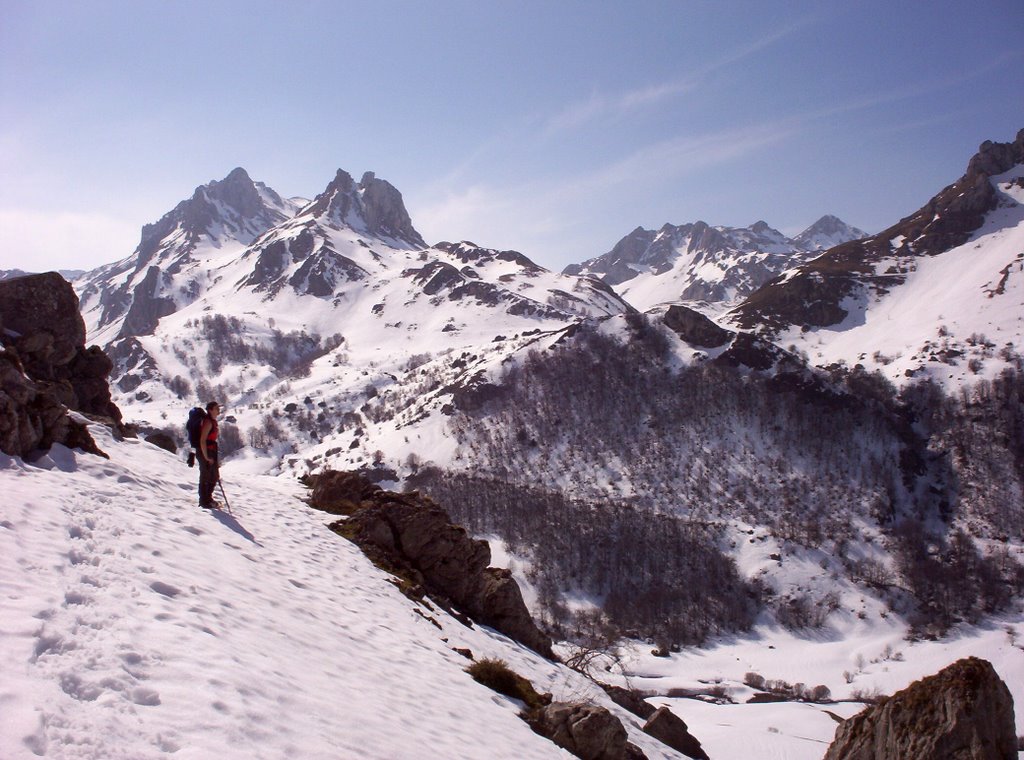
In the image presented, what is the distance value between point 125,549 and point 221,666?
13.1 feet

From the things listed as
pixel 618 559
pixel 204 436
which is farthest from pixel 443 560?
pixel 618 559

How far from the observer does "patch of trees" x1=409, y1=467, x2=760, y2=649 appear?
84562 millimetres

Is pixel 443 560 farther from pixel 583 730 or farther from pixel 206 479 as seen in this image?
pixel 583 730

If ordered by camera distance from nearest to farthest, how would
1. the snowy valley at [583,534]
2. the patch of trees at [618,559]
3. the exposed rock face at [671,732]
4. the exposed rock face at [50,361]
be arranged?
the snowy valley at [583,534] → the exposed rock face at [50,361] → the exposed rock face at [671,732] → the patch of trees at [618,559]

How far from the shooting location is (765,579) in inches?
3615

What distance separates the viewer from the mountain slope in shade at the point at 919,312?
457 ft

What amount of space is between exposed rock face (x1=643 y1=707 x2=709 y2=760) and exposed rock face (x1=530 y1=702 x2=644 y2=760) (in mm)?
7136

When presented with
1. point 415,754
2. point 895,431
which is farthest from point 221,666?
point 895,431

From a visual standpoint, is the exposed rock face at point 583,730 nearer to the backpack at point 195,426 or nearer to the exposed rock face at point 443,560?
the exposed rock face at point 443,560

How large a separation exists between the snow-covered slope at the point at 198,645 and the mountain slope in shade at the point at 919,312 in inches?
6031

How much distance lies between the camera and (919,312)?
554 feet

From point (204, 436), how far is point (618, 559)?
288 ft

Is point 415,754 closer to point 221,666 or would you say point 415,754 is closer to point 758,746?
point 221,666

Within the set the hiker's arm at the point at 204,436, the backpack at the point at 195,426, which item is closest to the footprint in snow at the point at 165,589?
the hiker's arm at the point at 204,436
